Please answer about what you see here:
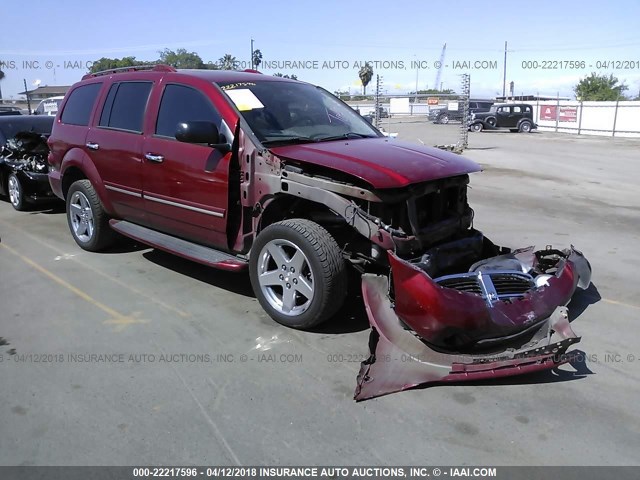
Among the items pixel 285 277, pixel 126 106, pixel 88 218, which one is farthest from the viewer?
pixel 88 218

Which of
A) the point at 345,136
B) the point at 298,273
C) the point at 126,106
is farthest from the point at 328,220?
the point at 126,106

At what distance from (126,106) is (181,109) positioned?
983 mm

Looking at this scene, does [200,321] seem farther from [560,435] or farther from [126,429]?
[560,435]

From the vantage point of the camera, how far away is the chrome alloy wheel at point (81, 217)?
6285 millimetres

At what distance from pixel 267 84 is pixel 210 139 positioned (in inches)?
42.4

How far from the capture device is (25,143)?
356 inches

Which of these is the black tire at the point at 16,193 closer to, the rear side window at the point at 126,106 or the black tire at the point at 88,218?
the black tire at the point at 88,218

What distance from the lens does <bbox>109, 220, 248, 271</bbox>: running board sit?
462 centimetres

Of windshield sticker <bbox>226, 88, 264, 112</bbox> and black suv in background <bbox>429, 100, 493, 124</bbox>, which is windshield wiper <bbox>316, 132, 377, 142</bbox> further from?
black suv in background <bbox>429, 100, 493, 124</bbox>

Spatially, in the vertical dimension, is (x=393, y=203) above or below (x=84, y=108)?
below

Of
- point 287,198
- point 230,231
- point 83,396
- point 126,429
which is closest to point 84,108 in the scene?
point 230,231

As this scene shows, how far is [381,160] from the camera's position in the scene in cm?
→ 406

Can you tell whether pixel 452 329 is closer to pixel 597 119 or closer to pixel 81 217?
pixel 81 217

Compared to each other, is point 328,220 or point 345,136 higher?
point 345,136
